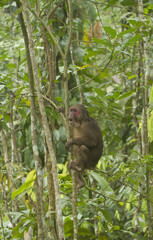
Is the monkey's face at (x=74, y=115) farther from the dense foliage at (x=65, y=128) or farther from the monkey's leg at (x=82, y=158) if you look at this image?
the monkey's leg at (x=82, y=158)

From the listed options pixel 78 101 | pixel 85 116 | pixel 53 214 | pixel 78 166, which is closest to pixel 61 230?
pixel 53 214

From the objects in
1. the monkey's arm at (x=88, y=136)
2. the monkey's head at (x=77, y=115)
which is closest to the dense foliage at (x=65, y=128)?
the monkey's head at (x=77, y=115)

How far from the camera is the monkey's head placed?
10.4 feet

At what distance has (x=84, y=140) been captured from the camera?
3127 millimetres

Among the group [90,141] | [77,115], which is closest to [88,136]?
[90,141]

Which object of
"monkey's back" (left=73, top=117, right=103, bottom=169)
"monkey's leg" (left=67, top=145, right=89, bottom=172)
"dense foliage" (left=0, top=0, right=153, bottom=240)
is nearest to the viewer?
"dense foliage" (left=0, top=0, right=153, bottom=240)

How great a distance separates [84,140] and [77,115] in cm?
28

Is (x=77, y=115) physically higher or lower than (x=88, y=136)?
higher

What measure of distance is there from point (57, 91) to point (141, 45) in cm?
184

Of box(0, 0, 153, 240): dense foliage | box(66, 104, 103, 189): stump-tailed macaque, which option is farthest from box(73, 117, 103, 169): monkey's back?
box(0, 0, 153, 240): dense foliage

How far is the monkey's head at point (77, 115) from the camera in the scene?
10.4 feet

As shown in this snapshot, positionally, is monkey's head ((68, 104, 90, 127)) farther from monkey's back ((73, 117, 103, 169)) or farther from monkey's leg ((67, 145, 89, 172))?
monkey's leg ((67, 145, 89, 172))

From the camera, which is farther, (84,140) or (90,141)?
(90,141)

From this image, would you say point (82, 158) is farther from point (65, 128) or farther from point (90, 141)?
point (65, 128)
